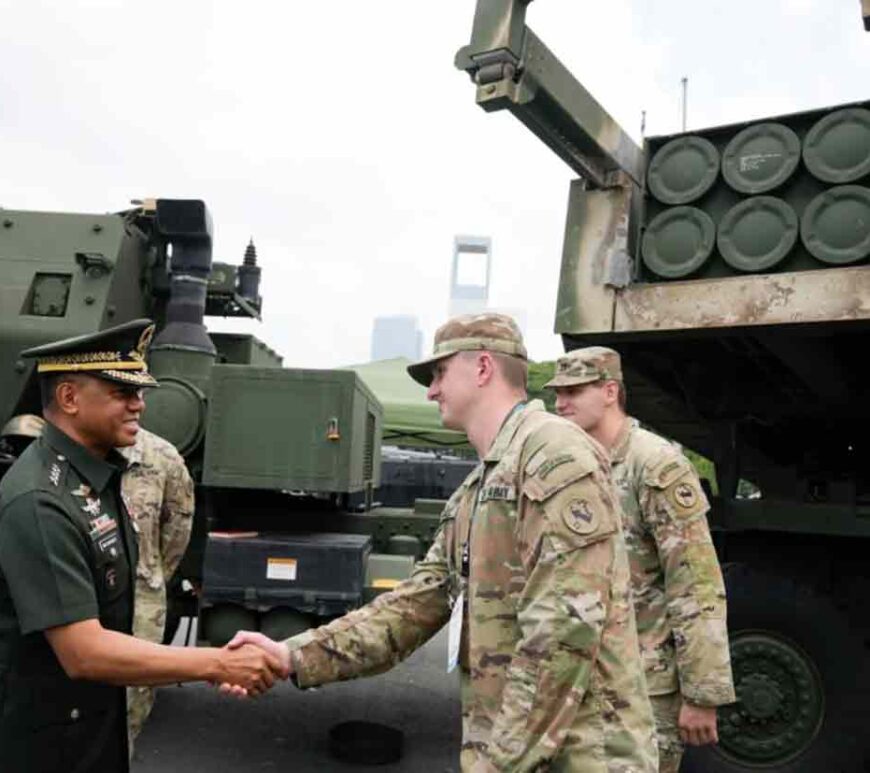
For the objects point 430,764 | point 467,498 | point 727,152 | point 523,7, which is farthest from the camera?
point 430,764

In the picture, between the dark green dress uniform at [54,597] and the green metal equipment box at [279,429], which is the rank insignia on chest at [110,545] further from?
the green metal equipment box at [279,429]

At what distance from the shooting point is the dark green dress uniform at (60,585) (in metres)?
1.96

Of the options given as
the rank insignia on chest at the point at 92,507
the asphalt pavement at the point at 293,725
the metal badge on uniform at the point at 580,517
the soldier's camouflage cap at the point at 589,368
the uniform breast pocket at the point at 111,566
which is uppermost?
the soldier's camouflage cap at the point at 589,368

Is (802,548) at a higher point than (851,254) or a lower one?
lower

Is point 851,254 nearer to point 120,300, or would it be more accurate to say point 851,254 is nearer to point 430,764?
point 430,764

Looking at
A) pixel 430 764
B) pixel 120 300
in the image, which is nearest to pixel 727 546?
pixel 430 764

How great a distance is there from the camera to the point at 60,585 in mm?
1961

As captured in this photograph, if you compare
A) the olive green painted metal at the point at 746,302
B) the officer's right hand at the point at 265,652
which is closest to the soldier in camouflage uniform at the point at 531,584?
the officer's right hand at the point at 265,652

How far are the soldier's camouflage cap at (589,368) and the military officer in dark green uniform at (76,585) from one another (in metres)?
1.49

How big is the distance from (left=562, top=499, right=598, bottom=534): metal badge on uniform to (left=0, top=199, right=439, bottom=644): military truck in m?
3.05

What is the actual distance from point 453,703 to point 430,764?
1.41 meters

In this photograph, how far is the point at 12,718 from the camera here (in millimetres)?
1982

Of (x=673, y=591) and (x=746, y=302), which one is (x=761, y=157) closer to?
(x=746, y=302)

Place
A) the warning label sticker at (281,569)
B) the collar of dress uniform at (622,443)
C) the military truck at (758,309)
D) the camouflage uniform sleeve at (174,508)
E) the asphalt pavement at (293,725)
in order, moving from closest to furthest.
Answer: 1. the collar of dress uniform at (622,443)
2. the military truck at (758,309)
3. the camouflage uniform sleeve at (174,508)
4. the warning label sticker at (281,569)
5. the asphalt pavement at (293,725)
